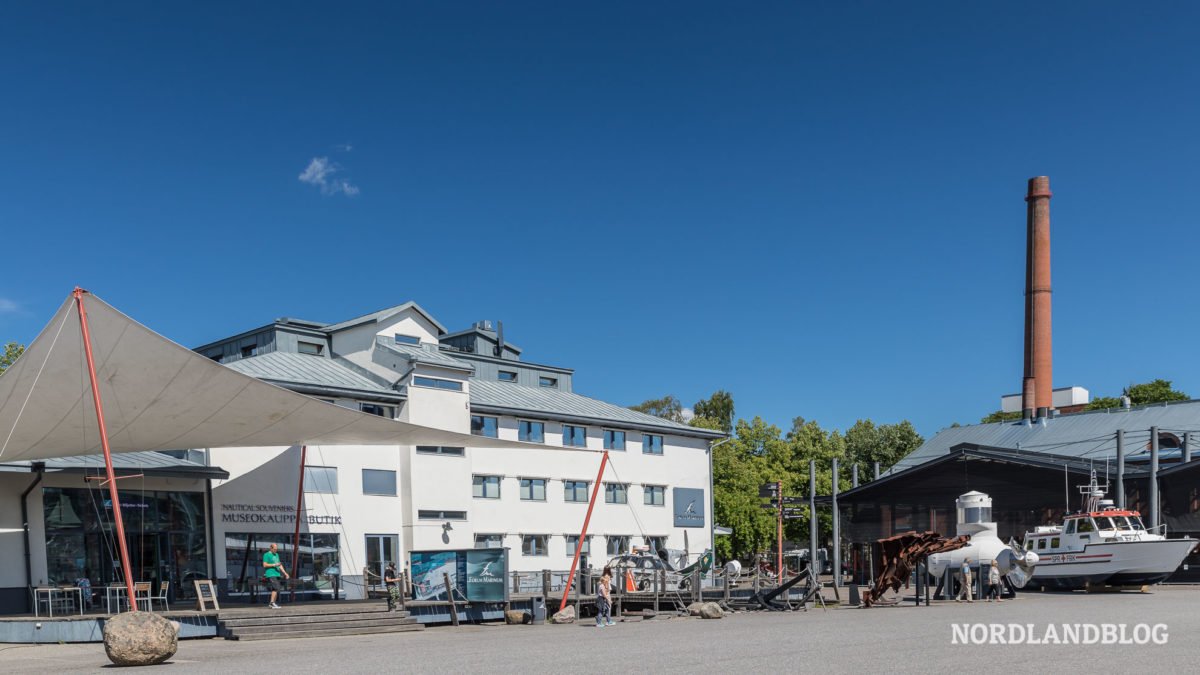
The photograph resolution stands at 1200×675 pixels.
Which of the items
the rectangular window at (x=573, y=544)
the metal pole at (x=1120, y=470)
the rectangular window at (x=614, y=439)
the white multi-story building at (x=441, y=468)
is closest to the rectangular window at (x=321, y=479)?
the white multi-story building at (x=441, y=468)

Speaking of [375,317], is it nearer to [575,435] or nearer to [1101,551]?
[575,435]

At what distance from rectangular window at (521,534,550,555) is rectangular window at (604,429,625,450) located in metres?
4.26

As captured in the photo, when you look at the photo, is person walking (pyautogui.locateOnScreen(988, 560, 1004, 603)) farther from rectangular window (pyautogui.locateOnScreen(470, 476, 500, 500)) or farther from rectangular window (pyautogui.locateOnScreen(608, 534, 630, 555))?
rectangular window (pyautogui.locateOnScreen(470, 476, 500, 500))

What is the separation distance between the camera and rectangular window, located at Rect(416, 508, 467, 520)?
34.3 m

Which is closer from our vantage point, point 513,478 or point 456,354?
point 513,478

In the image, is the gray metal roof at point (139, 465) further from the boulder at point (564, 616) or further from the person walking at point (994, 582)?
the person walking at point (994, 582)

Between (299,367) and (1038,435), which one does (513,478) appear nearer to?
(299,367)

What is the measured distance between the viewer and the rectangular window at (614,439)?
135ft

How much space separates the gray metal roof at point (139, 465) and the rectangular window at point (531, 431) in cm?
1226

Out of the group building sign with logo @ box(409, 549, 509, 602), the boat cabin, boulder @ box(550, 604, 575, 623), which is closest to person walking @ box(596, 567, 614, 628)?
boulder @ box(550, 604, 575, 623)

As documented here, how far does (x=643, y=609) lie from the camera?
1041 inches

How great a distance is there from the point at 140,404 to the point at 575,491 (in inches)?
861

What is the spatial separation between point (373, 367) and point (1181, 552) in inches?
938

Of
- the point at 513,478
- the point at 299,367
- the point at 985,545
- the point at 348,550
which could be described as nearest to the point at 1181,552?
the point at 985,545
